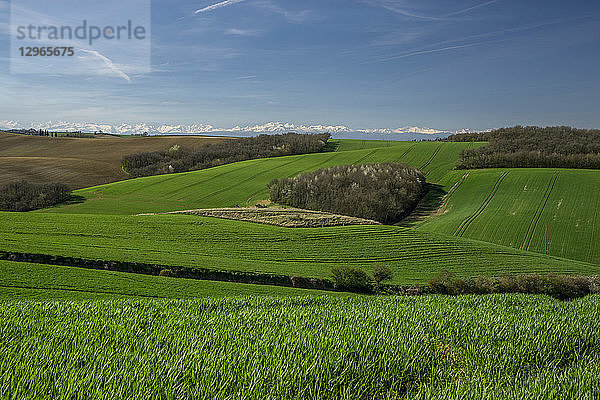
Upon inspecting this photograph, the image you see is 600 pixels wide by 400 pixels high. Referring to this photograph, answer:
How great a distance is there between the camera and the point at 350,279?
30.9 meters

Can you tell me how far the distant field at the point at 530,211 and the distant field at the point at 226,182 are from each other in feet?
49.5

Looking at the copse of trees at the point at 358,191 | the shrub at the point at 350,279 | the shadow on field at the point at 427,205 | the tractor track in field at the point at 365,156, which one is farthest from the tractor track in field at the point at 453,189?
the shrub at the point at 350,279

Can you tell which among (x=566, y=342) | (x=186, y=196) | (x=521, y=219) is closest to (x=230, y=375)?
(x=566, y=342)

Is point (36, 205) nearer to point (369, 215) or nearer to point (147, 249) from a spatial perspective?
point (147, 249)

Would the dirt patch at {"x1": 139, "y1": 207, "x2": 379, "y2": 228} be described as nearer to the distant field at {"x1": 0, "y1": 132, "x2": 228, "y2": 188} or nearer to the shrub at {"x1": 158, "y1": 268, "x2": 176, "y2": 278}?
the shrub at {"x1": 158, "y1": 268, "x2": 176, "y2": 278}

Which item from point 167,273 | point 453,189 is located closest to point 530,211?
point 453,189

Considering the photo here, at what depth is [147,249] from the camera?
116ft

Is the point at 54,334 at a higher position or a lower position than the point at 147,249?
higher

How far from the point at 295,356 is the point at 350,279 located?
28.2 m

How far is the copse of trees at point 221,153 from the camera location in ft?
368

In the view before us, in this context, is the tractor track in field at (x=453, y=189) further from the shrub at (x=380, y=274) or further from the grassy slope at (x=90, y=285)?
the grassy slope at (x=90, y=285)

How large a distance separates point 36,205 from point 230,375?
85158 mm

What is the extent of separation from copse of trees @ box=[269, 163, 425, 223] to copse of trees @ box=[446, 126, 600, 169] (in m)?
25.5

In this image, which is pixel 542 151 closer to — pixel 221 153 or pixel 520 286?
pixel 520 286
